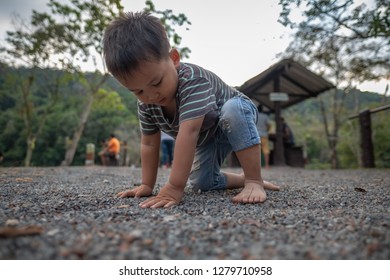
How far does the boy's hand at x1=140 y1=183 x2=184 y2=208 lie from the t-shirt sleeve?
371 millimetres

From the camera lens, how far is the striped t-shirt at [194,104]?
1661 millimetres

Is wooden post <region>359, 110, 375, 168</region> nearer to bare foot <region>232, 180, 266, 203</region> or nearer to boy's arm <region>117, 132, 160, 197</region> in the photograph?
bare foot <region>232, 180, 266, 203</region>

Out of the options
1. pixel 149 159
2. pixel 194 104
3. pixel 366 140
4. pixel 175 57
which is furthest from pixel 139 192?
pixel 366 140

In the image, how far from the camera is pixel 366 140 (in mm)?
6566

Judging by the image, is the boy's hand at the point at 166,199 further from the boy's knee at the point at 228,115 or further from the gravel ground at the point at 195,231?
the boy's knee at the point at 228,115

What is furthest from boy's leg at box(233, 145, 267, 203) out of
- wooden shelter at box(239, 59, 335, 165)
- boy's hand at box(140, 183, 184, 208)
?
wooden shelter at box(239, 59, 335, 165)

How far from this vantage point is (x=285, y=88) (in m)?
9.64

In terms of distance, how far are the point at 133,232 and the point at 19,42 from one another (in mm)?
11420

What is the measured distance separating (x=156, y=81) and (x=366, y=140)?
6.34 m

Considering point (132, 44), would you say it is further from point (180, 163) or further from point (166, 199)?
point (166, 199)

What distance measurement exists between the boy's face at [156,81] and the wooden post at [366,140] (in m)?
6.02

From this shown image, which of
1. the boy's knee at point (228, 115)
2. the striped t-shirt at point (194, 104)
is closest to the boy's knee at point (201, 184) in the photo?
the striped t-shirt at point (194, 104)
